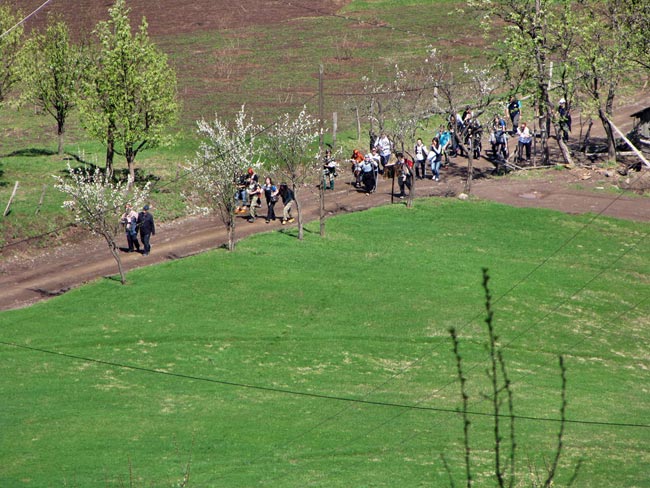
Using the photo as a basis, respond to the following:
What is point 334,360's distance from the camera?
101ft

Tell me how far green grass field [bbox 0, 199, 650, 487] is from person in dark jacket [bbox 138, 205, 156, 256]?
7.25 feet

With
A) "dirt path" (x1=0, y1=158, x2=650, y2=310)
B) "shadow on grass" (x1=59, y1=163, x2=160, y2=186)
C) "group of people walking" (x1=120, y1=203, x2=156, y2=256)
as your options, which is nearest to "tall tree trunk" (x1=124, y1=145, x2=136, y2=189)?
"shadow on grass" (x1=59, y1=163, x2=160, y2=186)

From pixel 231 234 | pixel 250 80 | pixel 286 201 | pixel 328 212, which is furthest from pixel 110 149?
pixel 250 80

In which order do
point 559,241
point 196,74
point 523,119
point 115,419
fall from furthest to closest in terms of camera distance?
point 196,74, point 523,119, point 559,241, point 115,419

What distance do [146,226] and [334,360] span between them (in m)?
11.9

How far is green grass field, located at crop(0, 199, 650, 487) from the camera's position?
930 inches

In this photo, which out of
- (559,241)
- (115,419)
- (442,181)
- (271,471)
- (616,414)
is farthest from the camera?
(442,181)

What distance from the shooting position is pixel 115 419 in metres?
25.5

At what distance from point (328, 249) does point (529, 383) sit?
12.8 m

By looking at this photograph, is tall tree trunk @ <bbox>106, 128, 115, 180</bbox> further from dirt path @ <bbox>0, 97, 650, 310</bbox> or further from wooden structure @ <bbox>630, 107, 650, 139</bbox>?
wooden structure @ <bbox>630, 107, 650, 139</bbox>

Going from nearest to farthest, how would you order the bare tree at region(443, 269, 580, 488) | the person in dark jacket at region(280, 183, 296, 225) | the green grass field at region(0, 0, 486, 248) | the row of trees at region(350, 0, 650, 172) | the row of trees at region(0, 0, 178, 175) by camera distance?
the bare tree at region(443, 269, 580, 488), the person in dark jacket at region(280, 183, 296, 225), the row of trees at region(0, 0, 178, 175), the green grass field at region(0, 0, 486, 248), the row of trees at region(350, 0, 650, 172)

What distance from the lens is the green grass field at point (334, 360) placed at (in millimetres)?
23625

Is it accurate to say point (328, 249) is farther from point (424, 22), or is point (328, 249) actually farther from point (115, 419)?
point (424, 22)

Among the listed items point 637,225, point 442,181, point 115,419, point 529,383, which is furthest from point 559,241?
point 115,419
